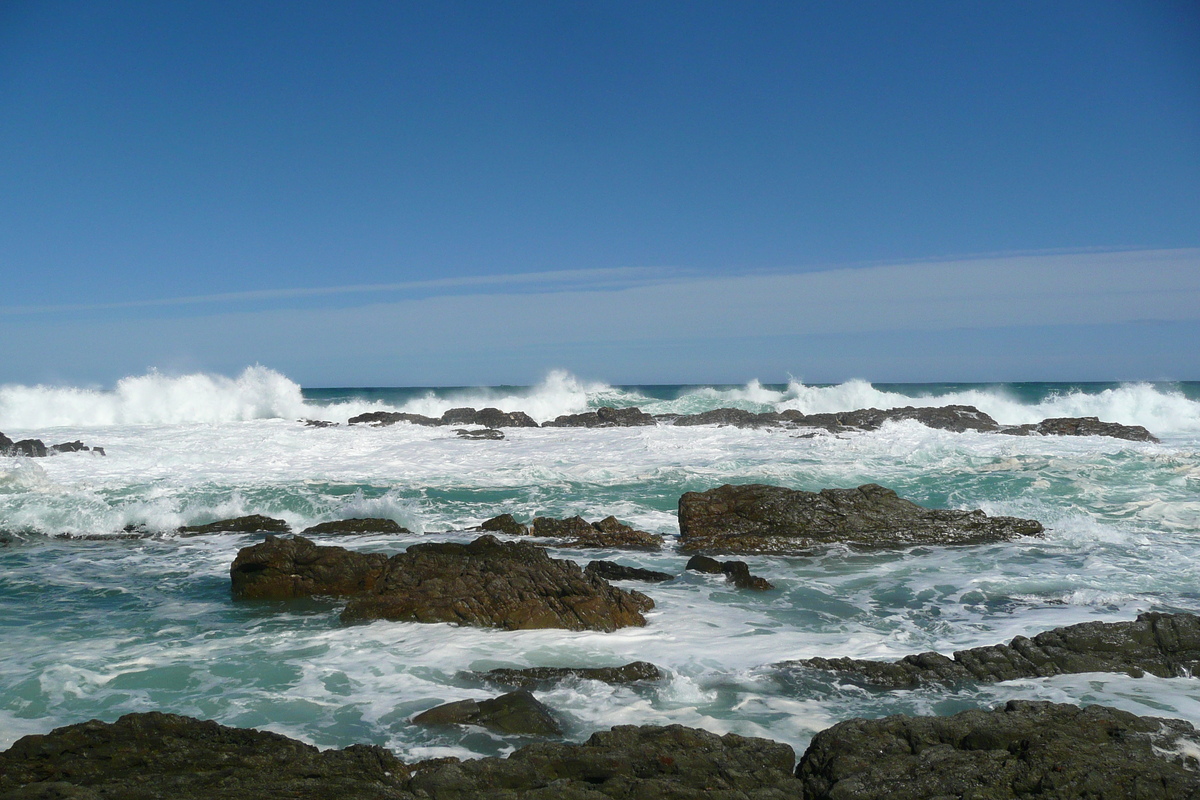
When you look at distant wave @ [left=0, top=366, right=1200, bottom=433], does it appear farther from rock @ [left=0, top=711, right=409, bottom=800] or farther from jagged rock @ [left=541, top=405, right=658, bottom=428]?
rock @ [left=0, top=711, right=409, bottom=800]

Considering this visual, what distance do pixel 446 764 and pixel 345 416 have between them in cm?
3659

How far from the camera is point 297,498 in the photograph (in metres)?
14.8

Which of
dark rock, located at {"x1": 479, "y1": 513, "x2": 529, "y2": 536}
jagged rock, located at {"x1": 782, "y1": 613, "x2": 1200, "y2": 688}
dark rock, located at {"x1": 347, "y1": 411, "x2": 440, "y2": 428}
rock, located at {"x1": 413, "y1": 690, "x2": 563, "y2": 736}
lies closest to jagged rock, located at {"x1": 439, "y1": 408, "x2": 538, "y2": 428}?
dark rock, located at {"x1": 347, "y1": 411, "x2": 440, "y2": 428}

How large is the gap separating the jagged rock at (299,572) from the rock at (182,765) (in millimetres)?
3978

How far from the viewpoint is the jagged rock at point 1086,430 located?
23.8 meters

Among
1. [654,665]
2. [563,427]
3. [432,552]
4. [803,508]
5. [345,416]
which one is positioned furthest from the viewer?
[345,416]

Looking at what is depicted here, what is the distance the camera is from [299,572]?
8367 millimetres

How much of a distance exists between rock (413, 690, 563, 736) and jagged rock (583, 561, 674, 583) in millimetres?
3798

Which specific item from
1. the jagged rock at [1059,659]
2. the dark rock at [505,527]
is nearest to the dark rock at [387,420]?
the dark rock at [505,527]

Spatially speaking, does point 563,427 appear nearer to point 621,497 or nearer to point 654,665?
point 621,497

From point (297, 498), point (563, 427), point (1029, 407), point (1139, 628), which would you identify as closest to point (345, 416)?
point (563, 427)

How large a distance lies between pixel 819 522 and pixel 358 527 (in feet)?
22.6

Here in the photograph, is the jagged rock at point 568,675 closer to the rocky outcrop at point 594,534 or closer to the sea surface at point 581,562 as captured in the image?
the sea surface at point 581,562

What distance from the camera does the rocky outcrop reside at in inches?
425
